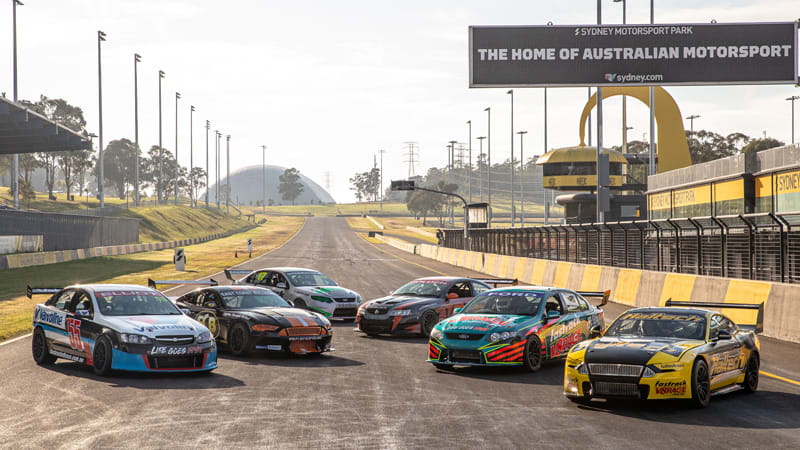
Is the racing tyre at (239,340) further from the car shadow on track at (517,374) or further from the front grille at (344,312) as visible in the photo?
the front grille at (344,312)

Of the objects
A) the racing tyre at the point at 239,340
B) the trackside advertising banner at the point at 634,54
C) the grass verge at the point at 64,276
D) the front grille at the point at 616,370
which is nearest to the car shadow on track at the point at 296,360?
the racing tyre at the point at 239,340

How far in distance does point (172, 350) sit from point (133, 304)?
1.74 meters

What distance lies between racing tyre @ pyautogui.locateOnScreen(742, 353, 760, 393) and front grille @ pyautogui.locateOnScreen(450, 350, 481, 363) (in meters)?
3.98

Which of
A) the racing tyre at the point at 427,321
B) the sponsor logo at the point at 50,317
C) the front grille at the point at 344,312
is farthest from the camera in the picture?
the front grille at the point at 344,312

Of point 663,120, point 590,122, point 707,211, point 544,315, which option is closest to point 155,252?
point 590,122

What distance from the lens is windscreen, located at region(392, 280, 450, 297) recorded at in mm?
19469

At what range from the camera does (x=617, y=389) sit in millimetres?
10320

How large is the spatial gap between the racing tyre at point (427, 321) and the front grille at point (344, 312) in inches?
146

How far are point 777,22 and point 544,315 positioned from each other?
1451 centimetres

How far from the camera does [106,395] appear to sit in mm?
11070

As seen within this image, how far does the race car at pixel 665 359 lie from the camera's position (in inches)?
404

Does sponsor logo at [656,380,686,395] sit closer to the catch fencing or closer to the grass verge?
the catch fencing

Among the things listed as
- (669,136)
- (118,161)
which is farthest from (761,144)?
(118,161)

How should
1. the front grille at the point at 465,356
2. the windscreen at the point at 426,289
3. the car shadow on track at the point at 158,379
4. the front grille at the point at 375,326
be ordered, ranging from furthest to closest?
the windscreen at the point at 426,289 → the front grille at the point at 375,326 → the front grille at the point at 465,356 → the car shadow on track at the point at 158,379
